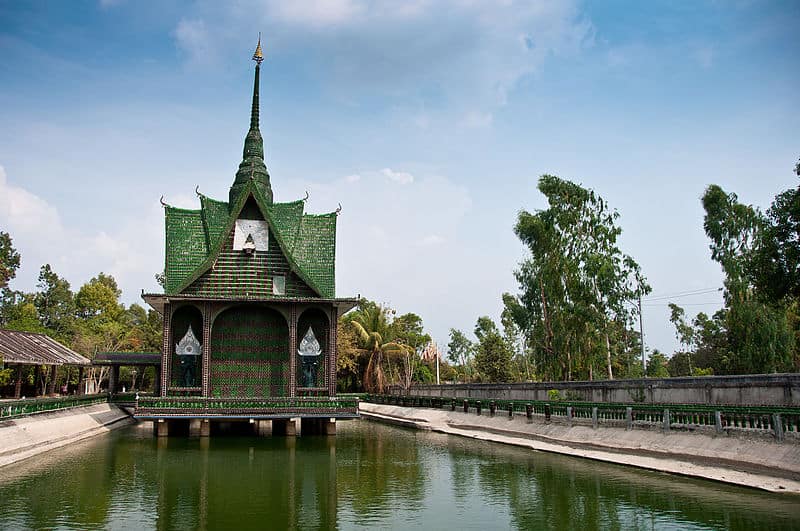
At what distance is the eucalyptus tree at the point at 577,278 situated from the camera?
104ft

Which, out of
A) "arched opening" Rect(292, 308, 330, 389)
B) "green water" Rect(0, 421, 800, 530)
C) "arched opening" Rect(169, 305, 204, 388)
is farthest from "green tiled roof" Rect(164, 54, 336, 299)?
"green water" Rect(0, 421, 800, 530)

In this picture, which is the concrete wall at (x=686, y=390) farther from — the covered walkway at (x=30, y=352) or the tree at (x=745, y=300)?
the covered walkway at (x=30, y=352)

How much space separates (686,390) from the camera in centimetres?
1803

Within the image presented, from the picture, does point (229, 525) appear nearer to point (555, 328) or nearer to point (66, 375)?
point (555, 328)

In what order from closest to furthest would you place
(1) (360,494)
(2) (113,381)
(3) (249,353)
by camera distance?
(1) (360,494)
(3) (249,353)
(2) (113,381)

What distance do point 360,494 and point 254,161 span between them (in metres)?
23.6

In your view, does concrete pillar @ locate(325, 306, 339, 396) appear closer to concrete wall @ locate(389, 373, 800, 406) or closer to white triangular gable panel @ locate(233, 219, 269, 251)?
white triangular gable panel @ locate(233, 219, 269, 251)

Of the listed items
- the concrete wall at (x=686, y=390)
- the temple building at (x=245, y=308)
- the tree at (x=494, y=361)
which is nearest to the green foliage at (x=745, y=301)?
the concrete wall at (x=686, y=390)

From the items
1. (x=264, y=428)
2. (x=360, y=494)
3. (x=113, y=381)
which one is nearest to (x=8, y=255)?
(x=113, y=381)

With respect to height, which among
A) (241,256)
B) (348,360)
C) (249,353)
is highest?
(241,256)

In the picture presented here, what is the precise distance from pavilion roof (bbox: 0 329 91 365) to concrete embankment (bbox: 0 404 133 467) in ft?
12.4

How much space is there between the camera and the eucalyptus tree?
1253 inches

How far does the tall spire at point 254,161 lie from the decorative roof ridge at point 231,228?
7.71 ft

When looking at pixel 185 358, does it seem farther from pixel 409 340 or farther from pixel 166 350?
pixel 409 340
